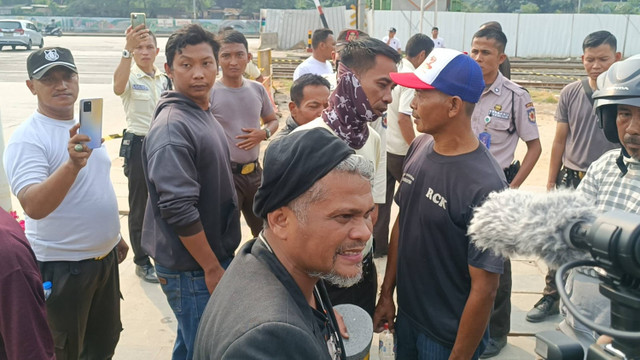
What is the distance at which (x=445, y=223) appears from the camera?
2316 mm

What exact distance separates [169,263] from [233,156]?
1.86 m

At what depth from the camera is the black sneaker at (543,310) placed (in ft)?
13.8

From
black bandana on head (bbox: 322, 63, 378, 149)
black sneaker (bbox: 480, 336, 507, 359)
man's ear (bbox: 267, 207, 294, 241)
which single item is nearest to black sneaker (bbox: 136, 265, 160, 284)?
black bandana on head (bbox: 322, 63, 378, 149)

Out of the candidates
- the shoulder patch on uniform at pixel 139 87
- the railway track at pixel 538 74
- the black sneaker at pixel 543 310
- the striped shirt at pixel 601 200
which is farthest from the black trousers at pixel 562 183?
the railway track at pixel 538 74

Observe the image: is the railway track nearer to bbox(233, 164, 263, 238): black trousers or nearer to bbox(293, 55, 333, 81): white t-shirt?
bbox(293, 55, 333, 81): white t-shirt

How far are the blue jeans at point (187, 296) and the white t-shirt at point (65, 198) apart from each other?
1.52 ft

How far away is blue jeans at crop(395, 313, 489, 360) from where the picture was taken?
7.97 ft

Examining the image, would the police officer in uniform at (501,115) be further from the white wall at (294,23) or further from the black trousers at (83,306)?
the white wall at (294,23)

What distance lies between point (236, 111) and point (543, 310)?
3.09 meters

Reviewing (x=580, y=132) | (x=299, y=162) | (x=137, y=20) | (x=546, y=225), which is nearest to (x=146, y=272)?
(x=137, y=20)

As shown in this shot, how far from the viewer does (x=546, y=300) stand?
425cm

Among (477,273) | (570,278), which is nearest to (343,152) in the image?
(570,278)

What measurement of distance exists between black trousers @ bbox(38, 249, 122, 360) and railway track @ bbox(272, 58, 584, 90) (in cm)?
1569

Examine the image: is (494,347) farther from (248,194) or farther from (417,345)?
(248,194)
